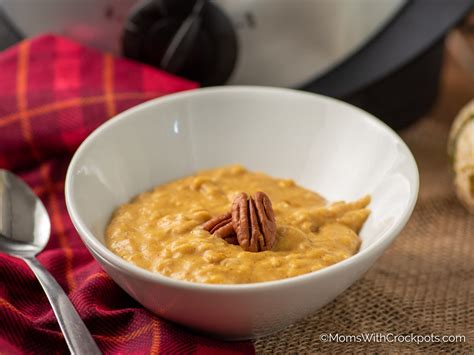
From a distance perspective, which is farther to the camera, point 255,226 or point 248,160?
point 248,160

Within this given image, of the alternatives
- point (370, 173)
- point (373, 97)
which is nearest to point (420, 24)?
point (373, 97)

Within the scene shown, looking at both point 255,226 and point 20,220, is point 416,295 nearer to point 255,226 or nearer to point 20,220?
point 255,226

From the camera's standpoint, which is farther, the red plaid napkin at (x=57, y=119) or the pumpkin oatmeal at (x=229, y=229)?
the red plaid napkin at (x=57, y=119)

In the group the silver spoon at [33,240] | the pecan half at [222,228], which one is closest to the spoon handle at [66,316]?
the silver spoon at [33,240]

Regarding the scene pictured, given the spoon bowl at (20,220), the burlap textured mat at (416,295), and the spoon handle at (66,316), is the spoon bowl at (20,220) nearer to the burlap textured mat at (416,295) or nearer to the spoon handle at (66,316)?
the spoon handle at (66,316)

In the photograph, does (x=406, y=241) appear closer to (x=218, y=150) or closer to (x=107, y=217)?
(x=218, y=150)

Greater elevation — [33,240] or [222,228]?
[222,228]

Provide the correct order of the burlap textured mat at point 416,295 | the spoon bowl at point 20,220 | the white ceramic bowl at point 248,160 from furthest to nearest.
Answer: the spoon bowl at point 20,220 → the burlap textured mat at point 416,295 → the white ceramic bowl at point 248,160

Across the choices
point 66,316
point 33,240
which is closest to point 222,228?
point 66,316
